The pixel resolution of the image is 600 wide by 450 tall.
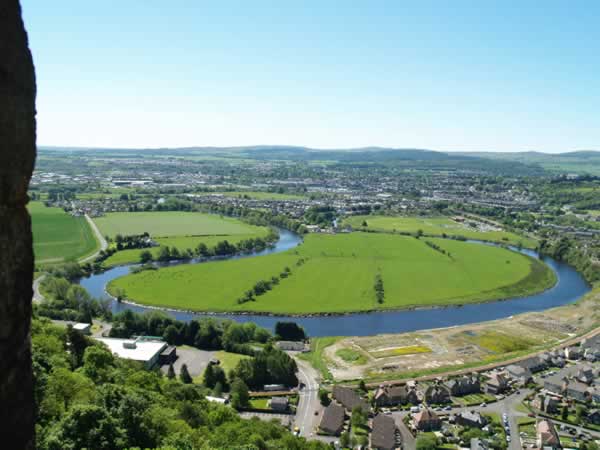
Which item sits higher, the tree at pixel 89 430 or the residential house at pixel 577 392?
the tree at pixel 89 430

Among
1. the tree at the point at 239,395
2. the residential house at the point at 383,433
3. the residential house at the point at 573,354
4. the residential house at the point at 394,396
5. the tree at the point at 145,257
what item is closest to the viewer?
the residential house at the point at 383,433

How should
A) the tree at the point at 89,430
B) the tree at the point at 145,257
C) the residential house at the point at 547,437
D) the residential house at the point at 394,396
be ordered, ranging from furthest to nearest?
1. the tree at the point at 145,257
2. the residential house at the point at 394,396
3. the residential house at the point at 547,437
4. the tree at the point at 89,430

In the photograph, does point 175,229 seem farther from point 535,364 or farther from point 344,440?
point 344,440

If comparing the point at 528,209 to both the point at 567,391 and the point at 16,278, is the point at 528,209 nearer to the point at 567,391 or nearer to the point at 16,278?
the point at 567,391

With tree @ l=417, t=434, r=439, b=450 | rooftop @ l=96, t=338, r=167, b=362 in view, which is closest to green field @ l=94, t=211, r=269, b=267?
rooftop @ l=96, t=338, r=167, b=362

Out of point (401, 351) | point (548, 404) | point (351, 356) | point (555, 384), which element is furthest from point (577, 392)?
point (351, 356)

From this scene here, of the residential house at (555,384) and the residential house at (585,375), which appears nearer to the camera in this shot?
the residential house at (555,384)

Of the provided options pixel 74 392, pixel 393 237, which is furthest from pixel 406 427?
pixel 393 237

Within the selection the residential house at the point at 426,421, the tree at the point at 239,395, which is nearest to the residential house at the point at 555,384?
the residential house at the point at 426,421

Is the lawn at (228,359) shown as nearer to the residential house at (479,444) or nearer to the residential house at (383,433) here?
the residential house at (383,433)
